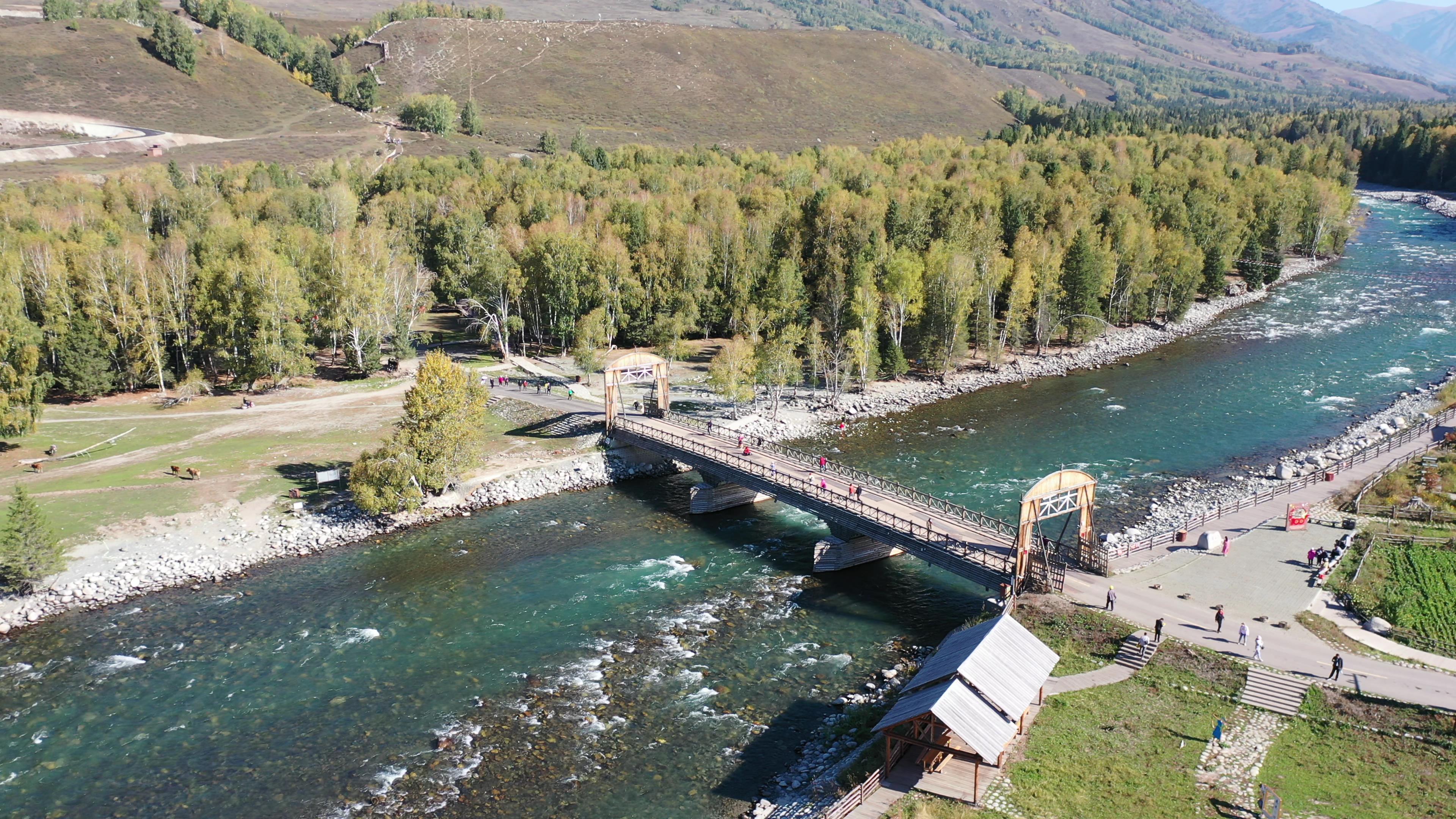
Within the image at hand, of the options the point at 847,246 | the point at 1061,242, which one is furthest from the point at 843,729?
the point at 1061,242

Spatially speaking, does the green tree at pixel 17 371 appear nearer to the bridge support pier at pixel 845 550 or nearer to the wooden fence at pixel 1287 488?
the bridge support pier at pixel 845 550

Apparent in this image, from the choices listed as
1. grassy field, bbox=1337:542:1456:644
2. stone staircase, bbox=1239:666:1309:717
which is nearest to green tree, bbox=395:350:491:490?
stone staircase, bbox=1239:666:1309:717

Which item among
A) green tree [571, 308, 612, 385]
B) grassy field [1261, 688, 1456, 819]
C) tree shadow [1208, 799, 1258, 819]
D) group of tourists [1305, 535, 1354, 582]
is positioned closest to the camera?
tree shadow [1208, 799, 1258, 819]

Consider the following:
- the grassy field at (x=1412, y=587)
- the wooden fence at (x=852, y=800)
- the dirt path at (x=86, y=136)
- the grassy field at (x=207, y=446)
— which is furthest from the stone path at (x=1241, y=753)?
the dirt path at (x=86, y=136)

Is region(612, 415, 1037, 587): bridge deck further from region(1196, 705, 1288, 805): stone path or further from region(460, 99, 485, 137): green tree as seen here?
region(460, 99, 485, 137): green tree

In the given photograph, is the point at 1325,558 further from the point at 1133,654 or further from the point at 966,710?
the point at 966,710
